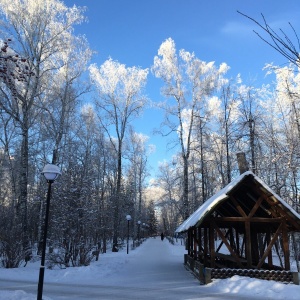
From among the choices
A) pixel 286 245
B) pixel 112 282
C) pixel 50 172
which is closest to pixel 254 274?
pixel 286 245

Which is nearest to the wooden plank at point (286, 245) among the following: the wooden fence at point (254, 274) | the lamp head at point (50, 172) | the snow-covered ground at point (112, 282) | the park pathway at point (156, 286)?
the wooden fence at point (254, 274)

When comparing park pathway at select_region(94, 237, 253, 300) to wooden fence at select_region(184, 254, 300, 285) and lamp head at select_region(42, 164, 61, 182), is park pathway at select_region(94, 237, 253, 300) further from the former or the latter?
lamp head at select_region(42, 164, 61, 182)

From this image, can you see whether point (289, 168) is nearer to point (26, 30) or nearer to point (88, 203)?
point (88, 203)

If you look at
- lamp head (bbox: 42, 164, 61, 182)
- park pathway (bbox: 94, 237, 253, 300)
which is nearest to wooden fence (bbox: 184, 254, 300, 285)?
Answer: park pathway (bbox: 94, 237, 253, 300)

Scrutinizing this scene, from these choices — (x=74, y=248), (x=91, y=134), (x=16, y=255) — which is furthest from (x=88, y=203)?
(x=91, y=134)

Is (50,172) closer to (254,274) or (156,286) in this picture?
(156,286)

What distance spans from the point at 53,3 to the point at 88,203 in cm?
1308

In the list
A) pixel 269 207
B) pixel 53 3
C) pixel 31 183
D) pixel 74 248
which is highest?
pixel 53 3

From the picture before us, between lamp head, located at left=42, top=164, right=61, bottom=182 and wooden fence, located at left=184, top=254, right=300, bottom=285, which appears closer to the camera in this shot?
lamp head, located at left=42, top=164, right=61, bottom=182

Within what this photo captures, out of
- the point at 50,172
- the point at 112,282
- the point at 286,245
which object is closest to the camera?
the point at 50,172

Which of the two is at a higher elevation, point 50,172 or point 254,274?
point 50,172

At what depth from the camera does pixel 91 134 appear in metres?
35.2

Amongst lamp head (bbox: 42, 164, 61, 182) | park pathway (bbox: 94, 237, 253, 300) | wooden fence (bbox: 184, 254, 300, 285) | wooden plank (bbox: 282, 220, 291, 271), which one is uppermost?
lamp head (bbox: 42, 164, 61, 182)

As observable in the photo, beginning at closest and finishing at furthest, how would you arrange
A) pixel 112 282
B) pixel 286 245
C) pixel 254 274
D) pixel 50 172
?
1. pixel 50 172
2. pixel 254 274
3. pixel 286 245
4. pixel 112 282
